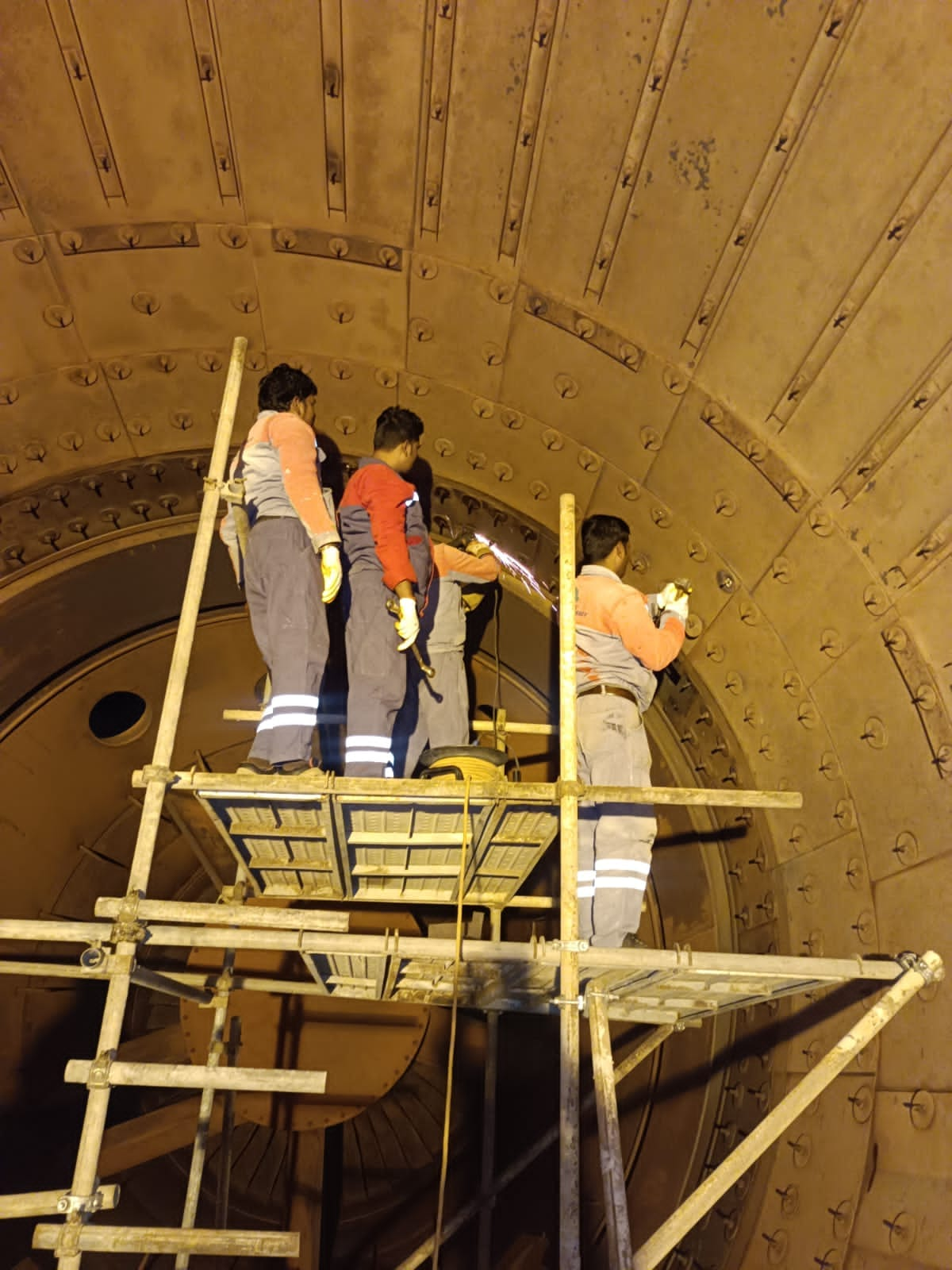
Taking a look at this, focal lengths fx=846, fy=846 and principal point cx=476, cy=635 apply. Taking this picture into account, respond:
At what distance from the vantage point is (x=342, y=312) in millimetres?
4027

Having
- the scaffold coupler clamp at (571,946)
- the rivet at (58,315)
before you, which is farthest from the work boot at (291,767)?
the rivet at (58,315)

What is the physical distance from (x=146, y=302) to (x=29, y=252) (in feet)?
1.64

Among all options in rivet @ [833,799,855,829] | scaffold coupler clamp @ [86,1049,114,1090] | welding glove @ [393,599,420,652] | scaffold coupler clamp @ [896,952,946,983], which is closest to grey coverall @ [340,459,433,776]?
welding glove @ [393,599,420,652]

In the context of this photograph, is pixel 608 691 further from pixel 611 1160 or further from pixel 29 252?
pixel 29 252

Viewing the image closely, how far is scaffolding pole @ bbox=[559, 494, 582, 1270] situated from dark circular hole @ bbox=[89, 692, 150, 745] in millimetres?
2736

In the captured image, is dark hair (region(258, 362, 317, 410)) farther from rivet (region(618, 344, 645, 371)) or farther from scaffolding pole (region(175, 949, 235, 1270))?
scaffolding pole (region(175, 949, 235, 1270))

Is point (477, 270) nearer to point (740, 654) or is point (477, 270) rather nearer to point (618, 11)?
point (618, 11)

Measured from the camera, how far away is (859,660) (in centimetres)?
343

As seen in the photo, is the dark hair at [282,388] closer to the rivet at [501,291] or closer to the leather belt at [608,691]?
the rivet at [501,291]

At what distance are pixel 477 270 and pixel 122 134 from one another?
5.15ft

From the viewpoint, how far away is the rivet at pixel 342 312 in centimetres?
401

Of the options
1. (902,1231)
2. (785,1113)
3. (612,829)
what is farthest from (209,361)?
(902,1231)

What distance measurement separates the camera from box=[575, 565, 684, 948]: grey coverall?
3477 millimetres

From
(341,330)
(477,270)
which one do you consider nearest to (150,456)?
(341,330)
